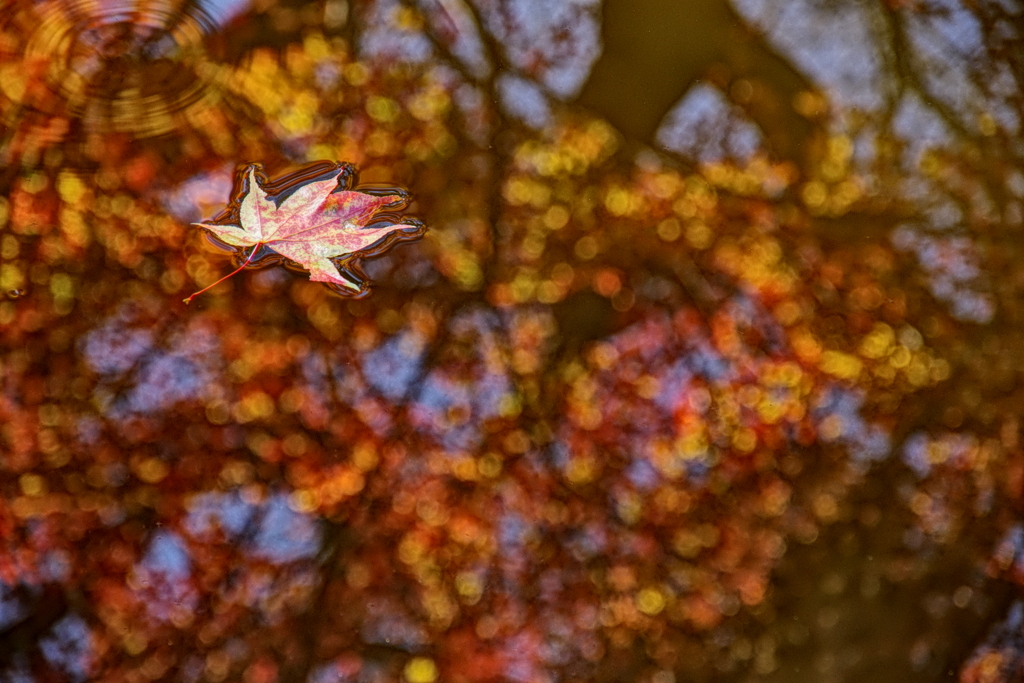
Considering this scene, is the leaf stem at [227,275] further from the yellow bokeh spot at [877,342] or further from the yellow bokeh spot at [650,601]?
the yellow bokeh spot at [877,342]

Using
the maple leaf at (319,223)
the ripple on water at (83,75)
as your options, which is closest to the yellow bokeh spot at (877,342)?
the maple leaf at (319,223)

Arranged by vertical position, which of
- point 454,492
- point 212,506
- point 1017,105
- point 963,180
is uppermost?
point 1017,105

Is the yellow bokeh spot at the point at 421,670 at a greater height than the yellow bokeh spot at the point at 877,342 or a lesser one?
lesser

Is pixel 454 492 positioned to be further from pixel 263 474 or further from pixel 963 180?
pixel 963 180

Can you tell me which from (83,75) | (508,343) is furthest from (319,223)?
(83,75)

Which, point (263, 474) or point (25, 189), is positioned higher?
point (25, 189)

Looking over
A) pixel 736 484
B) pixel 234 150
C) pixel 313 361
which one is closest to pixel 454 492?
pixel 313 361

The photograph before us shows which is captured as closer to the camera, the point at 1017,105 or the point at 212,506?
the point at 212,506

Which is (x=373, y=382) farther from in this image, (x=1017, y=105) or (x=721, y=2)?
(x=1017, y=105)
